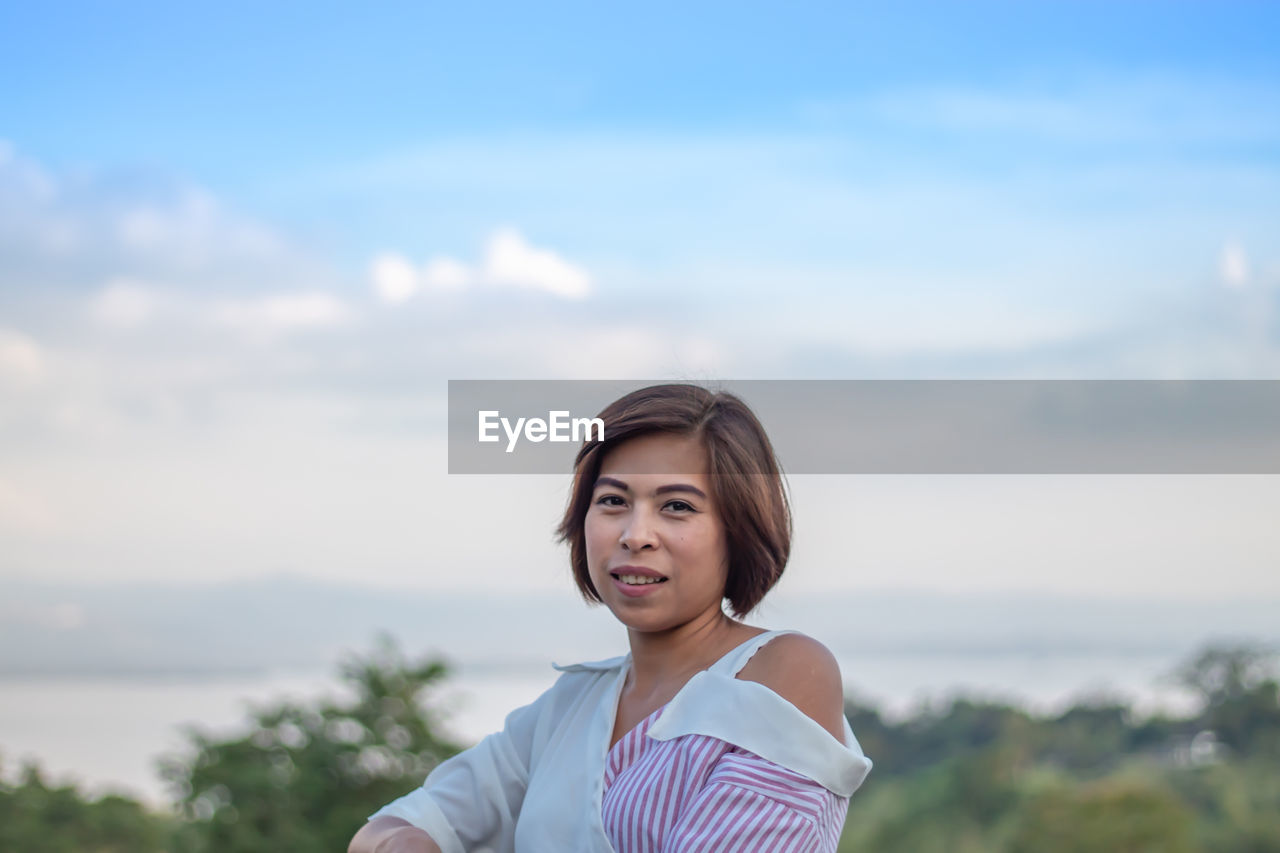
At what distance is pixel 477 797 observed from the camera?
2.03 m

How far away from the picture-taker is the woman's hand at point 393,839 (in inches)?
74.5

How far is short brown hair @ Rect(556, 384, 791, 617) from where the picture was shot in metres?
1.85

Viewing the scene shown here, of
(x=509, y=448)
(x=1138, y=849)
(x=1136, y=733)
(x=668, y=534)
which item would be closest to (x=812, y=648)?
(x=668, y=534)

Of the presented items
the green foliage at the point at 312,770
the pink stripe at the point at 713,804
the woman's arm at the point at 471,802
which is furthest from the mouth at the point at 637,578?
the green foliage at the point at 312,770

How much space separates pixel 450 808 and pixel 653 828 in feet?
1.54

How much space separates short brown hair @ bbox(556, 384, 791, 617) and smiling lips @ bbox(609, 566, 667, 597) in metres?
0.13

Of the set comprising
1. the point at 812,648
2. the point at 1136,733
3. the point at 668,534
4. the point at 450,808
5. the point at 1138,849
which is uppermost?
the point at 668,534

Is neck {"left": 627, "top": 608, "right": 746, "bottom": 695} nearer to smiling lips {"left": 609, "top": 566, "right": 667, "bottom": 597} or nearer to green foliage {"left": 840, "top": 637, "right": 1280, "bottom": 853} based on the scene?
smiling lips {"left": 609, "top": 566, "right": 667, "bottom": 597}

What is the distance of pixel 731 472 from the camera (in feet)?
6.06

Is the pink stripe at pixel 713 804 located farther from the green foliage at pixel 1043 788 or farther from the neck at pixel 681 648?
the green foliage at pixel 1043 788

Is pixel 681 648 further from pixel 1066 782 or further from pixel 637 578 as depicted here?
pixel 1066 782

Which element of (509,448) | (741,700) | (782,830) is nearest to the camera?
(782,830)

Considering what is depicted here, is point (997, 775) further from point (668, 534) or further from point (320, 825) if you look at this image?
point (668, 534)

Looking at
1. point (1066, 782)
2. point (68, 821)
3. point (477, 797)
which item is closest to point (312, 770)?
point (68, 821)
